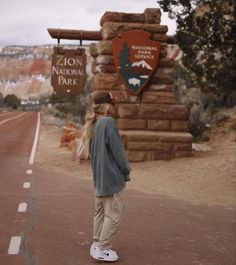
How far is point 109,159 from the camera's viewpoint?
5875mm

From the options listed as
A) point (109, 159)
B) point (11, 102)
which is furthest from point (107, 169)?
point (11, 102)

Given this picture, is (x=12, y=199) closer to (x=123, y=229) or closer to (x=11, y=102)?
(x=123, y=229)

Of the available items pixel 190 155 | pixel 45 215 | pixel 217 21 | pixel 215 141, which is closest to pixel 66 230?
pixel 45 215

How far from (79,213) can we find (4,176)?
478cm

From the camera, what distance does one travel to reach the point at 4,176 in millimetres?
13234

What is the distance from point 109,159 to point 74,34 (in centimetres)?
1121

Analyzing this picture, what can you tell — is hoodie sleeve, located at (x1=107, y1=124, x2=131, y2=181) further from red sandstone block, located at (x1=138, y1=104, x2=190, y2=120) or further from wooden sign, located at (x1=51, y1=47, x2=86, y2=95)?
wooden sign, located at (x1=51, y1=47, x2=86, y2=95)

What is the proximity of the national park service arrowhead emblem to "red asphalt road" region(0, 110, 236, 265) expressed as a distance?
4.94 metres

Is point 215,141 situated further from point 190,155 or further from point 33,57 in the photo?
point 33,57

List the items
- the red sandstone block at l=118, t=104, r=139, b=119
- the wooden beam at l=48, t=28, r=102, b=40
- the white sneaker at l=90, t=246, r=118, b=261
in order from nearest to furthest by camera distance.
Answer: the white sneaker at l=90, t=246, r=118, b=261
the red sandstone block at l=118, t=104, r=139, b=119
the wooden beam at l=48, t=28, r=102, b=40

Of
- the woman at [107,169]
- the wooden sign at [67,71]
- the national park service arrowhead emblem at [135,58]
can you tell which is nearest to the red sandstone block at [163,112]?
the national park service arrowhead emblem at [135,58]

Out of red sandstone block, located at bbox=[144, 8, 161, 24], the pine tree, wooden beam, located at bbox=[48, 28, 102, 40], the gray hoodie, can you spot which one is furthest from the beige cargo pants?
red sandstone block, located at bbox=[144, 8, 161, 24]

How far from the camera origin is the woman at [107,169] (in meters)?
5.83

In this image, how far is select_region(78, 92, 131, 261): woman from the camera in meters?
5.83
